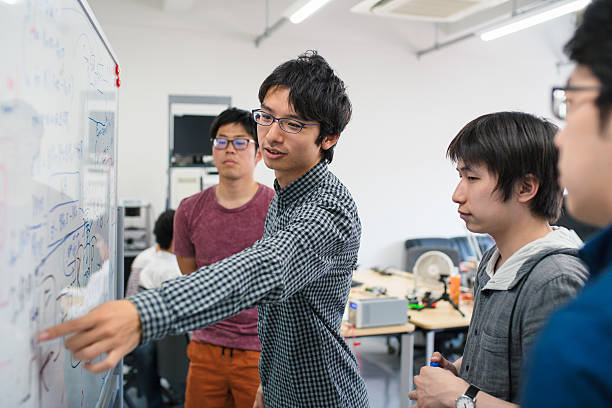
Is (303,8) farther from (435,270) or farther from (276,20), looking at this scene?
(435,270)

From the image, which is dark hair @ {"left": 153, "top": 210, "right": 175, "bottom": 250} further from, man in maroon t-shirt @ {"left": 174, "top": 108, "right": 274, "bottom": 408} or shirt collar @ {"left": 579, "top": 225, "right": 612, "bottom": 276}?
shirt collar @ {"left": 579, "top": 225, "right": 612, "bottom": 276}

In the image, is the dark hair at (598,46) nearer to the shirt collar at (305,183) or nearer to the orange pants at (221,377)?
the shirt collar at (305,183)

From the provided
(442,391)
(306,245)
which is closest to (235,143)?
(306,245)

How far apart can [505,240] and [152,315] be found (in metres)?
0.89

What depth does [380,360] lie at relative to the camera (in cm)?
454

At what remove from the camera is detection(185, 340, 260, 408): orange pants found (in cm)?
196

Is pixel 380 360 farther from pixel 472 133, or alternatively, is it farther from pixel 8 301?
pixel 8 301

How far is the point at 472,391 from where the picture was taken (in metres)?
1.10

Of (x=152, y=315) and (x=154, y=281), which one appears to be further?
(x=154, y=281)

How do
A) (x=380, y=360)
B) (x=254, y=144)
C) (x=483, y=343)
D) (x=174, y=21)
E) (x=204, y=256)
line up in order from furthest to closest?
(x=174, y=21) → (x=380, y=360) → (x=254, y=144) → (x=204, y=256) → (x=483, y=343)

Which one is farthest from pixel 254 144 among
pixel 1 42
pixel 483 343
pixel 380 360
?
pixel 380 360

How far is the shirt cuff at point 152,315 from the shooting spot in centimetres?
74

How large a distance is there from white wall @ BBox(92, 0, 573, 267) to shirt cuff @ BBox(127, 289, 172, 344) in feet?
15.9

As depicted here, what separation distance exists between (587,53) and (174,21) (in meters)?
5.37
